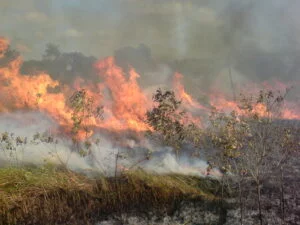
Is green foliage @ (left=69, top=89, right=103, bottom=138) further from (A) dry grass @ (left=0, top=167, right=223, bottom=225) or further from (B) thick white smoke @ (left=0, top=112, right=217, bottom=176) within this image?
(A) dry grass @ (left=0, top=167, right=223, bottom=225)

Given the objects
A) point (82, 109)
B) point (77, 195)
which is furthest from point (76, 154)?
point (77, 195)

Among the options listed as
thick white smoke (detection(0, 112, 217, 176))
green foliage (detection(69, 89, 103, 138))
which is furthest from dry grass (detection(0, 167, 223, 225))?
green foliage (detection(69, 89, 103, 138))

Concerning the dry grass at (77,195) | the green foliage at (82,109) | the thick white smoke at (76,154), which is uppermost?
the green foliage at (82,109)

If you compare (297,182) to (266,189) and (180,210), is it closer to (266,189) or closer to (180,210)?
(266,189)

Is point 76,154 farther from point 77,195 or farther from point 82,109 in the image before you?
point 77,195

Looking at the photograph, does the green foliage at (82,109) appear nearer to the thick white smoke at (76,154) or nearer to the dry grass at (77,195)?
the thick white smoke at (76,154)

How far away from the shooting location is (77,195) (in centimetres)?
1789

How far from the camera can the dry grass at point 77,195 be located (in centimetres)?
1664

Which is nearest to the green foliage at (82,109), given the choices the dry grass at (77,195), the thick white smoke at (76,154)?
the thick white smoke at (76,154)

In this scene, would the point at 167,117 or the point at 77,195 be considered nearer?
the point at 77,195

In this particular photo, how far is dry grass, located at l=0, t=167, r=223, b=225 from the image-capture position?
16.6 m

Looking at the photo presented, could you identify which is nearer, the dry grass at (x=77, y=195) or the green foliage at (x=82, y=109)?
the dry grass at (x=77, y=195)

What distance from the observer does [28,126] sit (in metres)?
28.5

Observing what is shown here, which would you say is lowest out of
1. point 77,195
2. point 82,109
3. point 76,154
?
point 77,195
